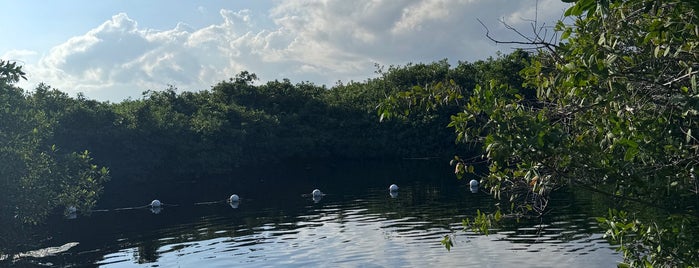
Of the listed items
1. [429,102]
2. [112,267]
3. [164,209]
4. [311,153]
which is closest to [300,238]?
[112,267]

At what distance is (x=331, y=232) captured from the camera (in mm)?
35562

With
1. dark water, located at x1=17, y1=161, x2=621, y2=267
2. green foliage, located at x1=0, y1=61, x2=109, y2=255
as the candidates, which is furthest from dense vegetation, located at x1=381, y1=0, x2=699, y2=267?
green foliage, located at x1=0, y1=61, x2=109, y2=255

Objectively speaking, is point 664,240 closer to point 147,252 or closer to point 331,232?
point 331,232

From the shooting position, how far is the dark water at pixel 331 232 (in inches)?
1078

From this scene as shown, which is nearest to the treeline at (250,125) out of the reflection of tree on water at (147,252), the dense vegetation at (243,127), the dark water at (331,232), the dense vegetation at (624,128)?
the dense vegetation at (243,127)

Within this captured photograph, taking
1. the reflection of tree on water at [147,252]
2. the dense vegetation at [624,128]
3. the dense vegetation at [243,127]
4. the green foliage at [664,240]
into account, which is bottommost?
the reflection of tree on water at [147,252]

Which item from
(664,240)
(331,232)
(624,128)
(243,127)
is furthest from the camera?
(243,127)

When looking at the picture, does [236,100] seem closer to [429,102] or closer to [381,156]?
[381,156]

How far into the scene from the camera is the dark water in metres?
27.4

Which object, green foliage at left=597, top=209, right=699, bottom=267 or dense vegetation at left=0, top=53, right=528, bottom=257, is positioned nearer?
green foliage at left=597, top=209, right=699, bottom=267

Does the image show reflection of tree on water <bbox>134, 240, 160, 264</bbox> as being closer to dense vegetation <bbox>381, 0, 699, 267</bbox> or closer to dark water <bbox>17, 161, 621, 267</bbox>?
dark water <bbox>17, 161, 621, 267</bbox>

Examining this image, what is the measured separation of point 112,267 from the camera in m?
29.8

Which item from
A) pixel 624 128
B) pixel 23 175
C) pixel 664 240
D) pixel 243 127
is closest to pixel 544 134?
pixel 624 128

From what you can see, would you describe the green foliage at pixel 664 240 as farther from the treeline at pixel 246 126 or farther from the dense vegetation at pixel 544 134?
the treeline at pixel 246 126
